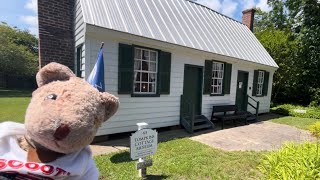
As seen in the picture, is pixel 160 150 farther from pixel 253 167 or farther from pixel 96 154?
pixel 253 167

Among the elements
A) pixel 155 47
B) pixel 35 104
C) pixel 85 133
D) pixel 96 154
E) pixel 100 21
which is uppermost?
pixel 100 21

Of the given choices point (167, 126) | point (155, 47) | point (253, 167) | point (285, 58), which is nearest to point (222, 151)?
point (253, 167)

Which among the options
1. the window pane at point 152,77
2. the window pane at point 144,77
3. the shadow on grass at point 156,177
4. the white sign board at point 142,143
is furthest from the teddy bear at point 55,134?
the window pane at point 152,77

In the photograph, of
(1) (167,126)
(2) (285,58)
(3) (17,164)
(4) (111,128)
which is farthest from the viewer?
(2) (285,58)

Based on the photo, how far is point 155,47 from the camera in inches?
Answer: 282

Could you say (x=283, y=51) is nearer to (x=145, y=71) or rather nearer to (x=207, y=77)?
(x=207, y=77)

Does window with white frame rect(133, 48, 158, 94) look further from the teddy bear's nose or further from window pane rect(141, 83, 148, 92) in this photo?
the teddy bear's nose

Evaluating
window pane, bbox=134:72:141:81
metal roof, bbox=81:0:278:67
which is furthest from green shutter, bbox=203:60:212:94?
window pane, bbox=134:72:141:81

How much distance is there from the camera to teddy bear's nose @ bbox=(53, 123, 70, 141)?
1365 millimetres

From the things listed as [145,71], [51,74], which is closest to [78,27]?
[145,71]

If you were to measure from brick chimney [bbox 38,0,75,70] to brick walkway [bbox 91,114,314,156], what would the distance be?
3.02 m

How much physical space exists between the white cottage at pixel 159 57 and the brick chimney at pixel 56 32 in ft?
0.44

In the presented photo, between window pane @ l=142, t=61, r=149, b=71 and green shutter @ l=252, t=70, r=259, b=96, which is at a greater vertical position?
window pane @ l=142, t=61, r=149, b=71

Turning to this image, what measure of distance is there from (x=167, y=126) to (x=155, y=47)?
2657mm
